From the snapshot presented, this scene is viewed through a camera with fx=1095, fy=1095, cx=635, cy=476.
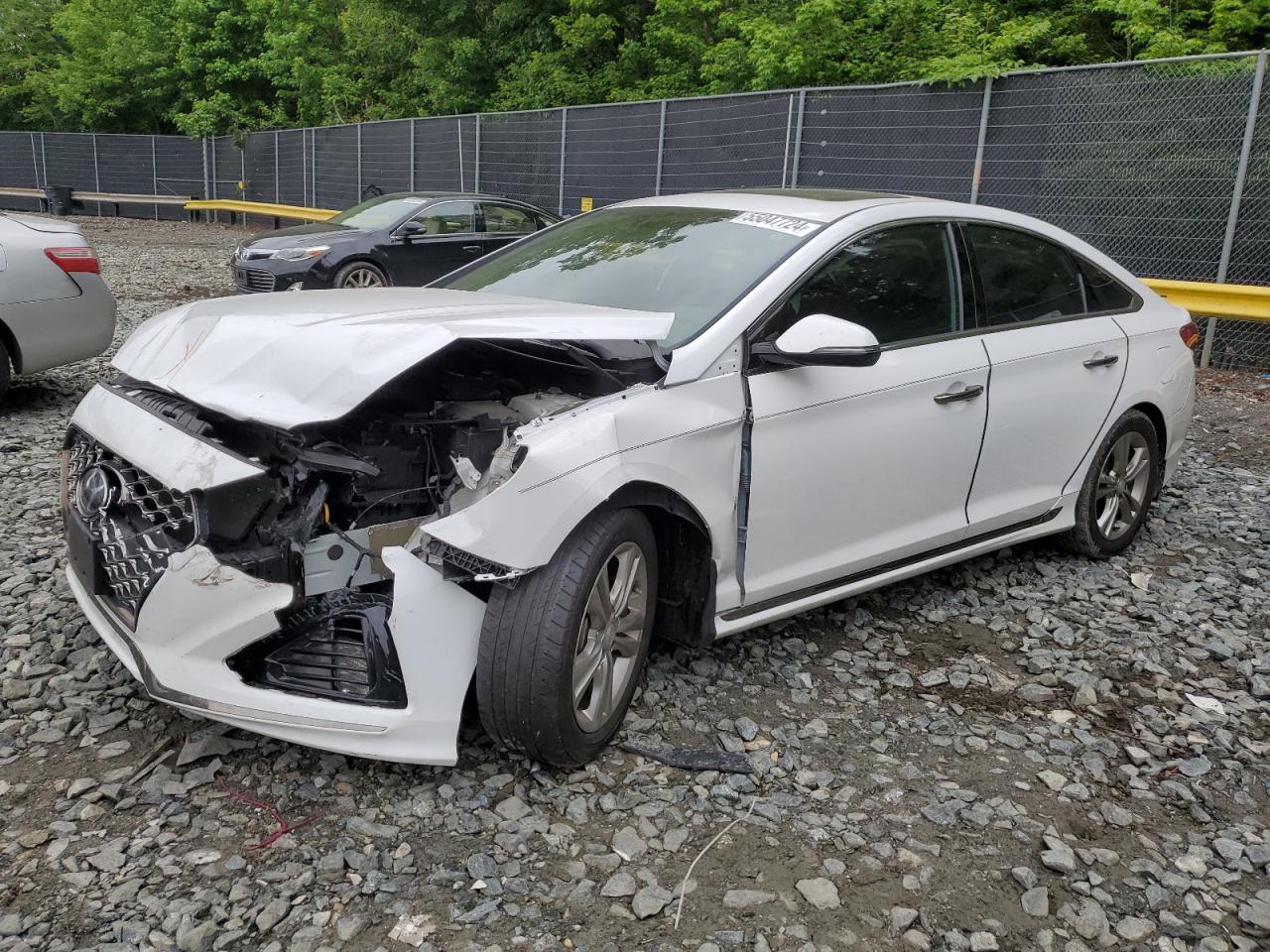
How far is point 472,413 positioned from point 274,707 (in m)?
1.02

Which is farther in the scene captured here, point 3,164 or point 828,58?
point 3,164

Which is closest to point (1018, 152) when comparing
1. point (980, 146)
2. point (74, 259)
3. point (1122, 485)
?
point (980, 146)

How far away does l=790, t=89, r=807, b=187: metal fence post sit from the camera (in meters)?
12.8

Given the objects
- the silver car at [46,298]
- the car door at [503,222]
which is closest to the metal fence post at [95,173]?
the car door at [503,222]

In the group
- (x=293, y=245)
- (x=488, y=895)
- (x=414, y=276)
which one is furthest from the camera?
(x=414, y=276)

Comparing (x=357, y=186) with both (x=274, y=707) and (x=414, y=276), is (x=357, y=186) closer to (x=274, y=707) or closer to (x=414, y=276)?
(x=414, y=276)

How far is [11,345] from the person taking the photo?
671cm

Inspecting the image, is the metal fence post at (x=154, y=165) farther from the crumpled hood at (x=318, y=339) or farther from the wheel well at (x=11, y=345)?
the crumpled hood at (x=318, y=339)

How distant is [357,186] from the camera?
24141 mm

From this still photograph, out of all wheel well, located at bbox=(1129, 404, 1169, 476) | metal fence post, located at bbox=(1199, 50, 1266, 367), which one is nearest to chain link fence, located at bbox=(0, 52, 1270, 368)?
metal fence post, located at bbox=(1199, 50, 1266, 367)

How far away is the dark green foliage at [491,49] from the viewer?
14.7m

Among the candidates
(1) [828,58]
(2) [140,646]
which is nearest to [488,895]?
(2) [140,646]

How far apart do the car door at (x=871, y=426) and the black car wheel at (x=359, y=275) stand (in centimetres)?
935

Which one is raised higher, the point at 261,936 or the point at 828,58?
the point at 828,58
